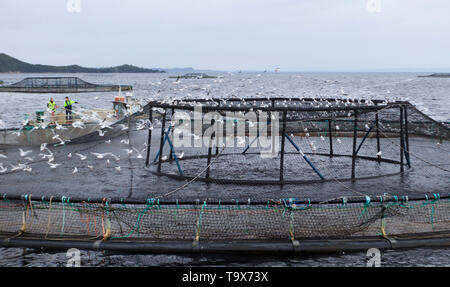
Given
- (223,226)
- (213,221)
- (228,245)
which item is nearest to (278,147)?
(213,221)

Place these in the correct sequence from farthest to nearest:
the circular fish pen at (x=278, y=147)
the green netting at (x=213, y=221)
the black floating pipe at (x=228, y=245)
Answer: the circular fish pen at (x=278, y=147), the green netting at (x=213, y=221), the black floating pipe at (x=228, y=245)

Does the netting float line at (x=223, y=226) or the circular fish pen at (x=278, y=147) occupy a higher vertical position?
the circular fish pen at (x=278, y=147)

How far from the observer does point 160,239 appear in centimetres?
1062

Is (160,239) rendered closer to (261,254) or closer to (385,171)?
(261,254)

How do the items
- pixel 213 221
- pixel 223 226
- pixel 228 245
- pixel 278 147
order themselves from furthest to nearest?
pixel 278 147
pixel 213 221
pixel 223 226
pixel 228 245

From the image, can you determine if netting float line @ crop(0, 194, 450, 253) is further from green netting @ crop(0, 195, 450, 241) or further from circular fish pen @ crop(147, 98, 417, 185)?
circular fish pen @ crop(147, 98, 417, 185)

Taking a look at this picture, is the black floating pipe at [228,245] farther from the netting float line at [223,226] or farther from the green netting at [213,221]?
the green netting at [213,221]

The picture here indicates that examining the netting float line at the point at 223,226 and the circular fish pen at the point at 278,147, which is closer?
the netting float line at the point at 223,226

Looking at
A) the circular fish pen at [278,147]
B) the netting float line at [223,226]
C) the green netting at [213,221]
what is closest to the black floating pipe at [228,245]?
the netting float line at [223,226]

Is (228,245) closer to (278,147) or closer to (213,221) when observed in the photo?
(213,221)
